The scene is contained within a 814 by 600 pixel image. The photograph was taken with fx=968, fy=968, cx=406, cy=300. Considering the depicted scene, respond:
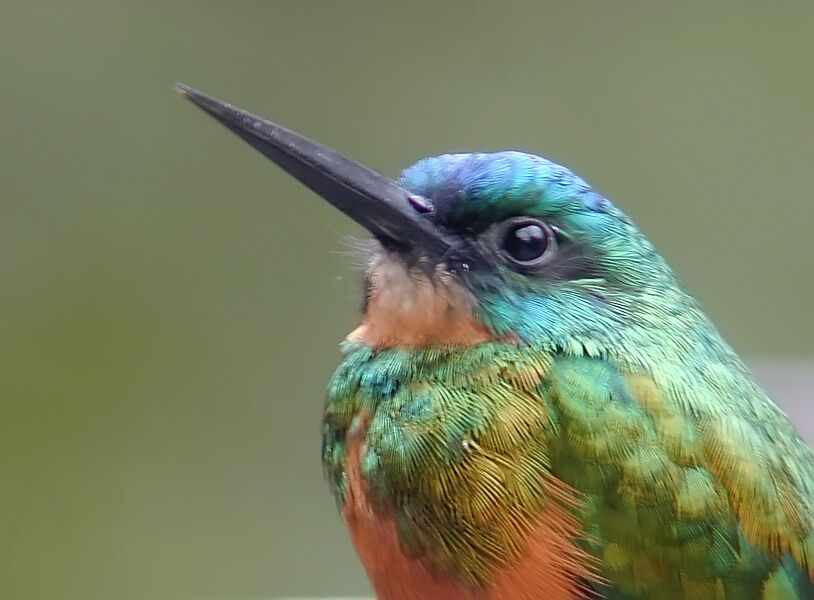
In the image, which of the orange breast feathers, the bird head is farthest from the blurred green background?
the orange breast feathers

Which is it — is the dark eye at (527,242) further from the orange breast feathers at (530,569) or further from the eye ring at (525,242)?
the orange breast feathers at (530,569)

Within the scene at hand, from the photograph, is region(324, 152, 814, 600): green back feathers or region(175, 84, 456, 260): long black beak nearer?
region(324, 152, 814, 600): green back feathers

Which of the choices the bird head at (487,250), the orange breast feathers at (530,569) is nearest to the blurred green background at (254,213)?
the bird head at (487,250)

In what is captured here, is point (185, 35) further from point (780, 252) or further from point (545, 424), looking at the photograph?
point (545, 424)

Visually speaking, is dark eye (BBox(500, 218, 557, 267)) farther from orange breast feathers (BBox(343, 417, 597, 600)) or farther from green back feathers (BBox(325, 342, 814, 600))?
orange breast feathers (BBox(343, 417, 597, 600))

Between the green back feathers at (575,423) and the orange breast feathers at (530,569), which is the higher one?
the green back feathers at (575,423)

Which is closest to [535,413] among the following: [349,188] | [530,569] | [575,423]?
[575,423]

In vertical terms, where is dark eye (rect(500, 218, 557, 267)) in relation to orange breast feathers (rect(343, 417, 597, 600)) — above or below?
above

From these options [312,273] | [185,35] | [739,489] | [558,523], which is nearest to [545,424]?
[558,523]

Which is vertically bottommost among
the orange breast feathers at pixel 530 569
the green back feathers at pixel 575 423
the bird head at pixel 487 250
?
the orange breast feathers at pixel 530 569
